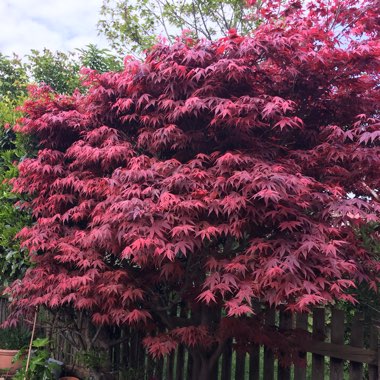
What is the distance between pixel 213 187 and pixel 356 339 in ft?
5.59

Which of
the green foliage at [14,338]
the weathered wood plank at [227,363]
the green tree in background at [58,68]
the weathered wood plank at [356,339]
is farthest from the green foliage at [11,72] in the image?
the weathered wood plank at [356,339]

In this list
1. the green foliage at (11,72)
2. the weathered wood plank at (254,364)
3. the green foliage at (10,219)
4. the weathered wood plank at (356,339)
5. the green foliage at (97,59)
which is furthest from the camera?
the green foliage at (11,72)

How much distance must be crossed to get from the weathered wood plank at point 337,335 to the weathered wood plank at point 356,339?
5.0 inches

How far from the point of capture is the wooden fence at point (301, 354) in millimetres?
3766

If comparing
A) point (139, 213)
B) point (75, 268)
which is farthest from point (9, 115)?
point (139, 213)

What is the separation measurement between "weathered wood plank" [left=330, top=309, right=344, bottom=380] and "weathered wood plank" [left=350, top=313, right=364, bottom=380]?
0.13 metres

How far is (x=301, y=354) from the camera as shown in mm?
4254

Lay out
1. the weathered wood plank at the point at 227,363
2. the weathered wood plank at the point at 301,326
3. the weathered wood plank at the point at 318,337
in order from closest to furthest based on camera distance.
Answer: the weathered wood plank at the point at 318,337, the weathered wood plank at the point at 301,326, the weathered wood plank at the point at 227,363

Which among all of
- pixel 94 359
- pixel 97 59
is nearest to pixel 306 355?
pixel 94 359

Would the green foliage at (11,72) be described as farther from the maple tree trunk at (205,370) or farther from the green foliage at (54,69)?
the maple tree trunk at (205,370)

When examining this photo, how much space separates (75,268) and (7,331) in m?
2.82

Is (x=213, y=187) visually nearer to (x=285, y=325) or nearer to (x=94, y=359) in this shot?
(x=285, y=325)

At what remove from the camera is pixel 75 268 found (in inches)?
191

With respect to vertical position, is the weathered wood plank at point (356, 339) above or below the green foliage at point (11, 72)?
below
